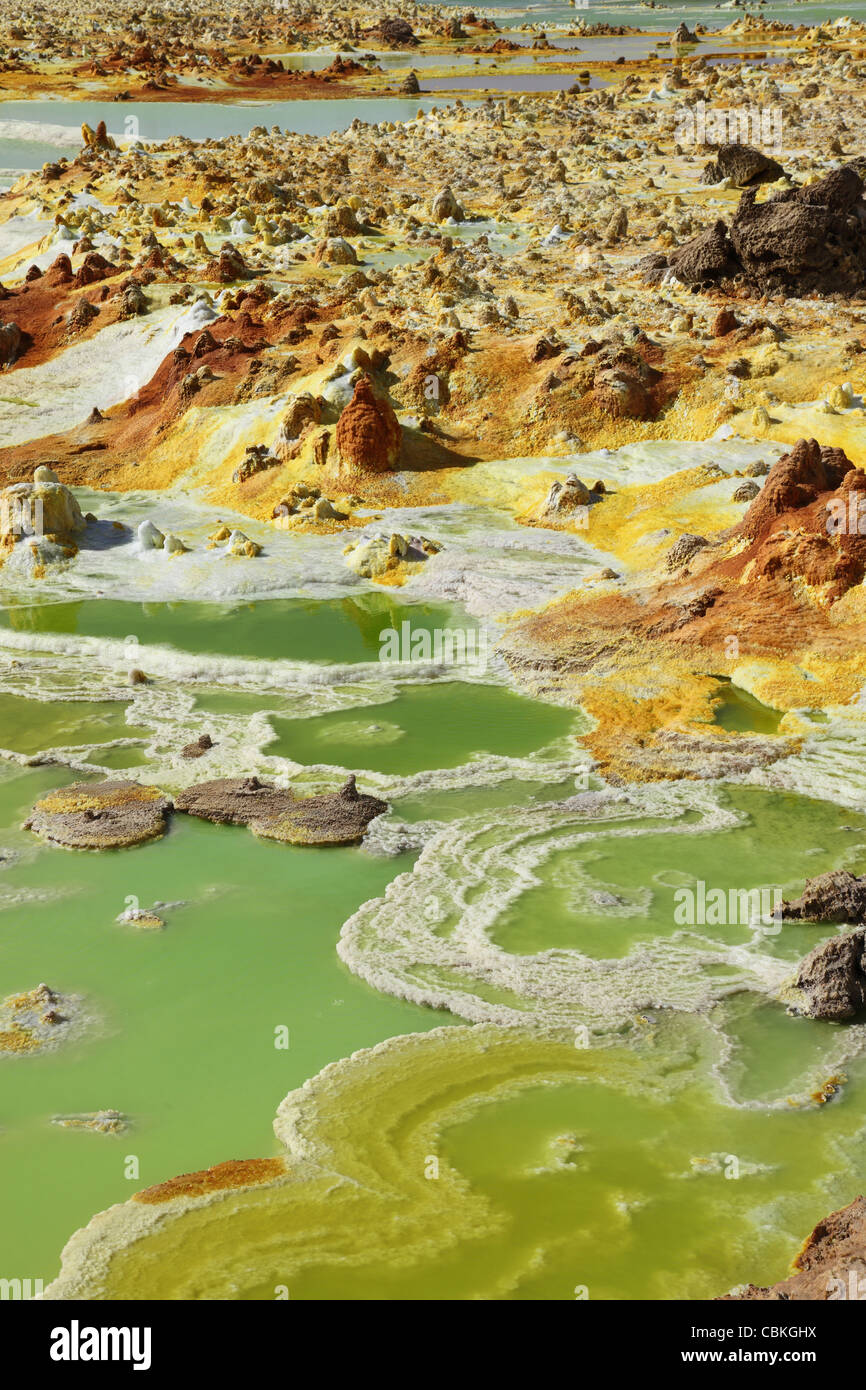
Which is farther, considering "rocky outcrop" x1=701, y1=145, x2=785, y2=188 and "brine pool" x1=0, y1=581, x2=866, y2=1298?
"rocky outcrop" x1=701, y1=145, x2=785, y2=188

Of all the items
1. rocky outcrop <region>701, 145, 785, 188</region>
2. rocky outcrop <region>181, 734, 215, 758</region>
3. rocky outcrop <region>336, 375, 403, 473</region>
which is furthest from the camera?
rocky outcrop <region>701, 145, 785, 188</region>

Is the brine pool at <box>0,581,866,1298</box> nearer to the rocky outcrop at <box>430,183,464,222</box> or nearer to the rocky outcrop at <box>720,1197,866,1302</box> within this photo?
the rocky outcrop at <box>720,1197,866,1302</box>

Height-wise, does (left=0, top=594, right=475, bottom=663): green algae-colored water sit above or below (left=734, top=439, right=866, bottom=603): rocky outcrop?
below

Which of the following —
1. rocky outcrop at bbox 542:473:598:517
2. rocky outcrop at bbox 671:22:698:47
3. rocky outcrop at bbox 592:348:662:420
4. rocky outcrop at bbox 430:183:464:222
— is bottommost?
rocky outcrop at bbox 542:473:598:517

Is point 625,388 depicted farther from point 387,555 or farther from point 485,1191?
point 485,1191

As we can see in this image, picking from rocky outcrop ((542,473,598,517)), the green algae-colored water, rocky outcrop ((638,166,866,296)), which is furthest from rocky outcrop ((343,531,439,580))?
rocky outcrop ((638,166,866,296))

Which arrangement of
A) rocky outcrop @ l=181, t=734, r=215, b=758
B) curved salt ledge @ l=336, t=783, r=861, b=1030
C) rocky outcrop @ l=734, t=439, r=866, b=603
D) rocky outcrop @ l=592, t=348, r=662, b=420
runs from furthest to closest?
rocky outcrop @ l=592, t=348, r=662, b=420, rocky outcrop @ l=734, t=439, r=866, b=603, rocky outcrop @ l=181, t=734, r=215, b=758, curved salt ledge @ l=336, t=783, r=861, b=1030

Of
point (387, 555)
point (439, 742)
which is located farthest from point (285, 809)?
point (387, 555)
